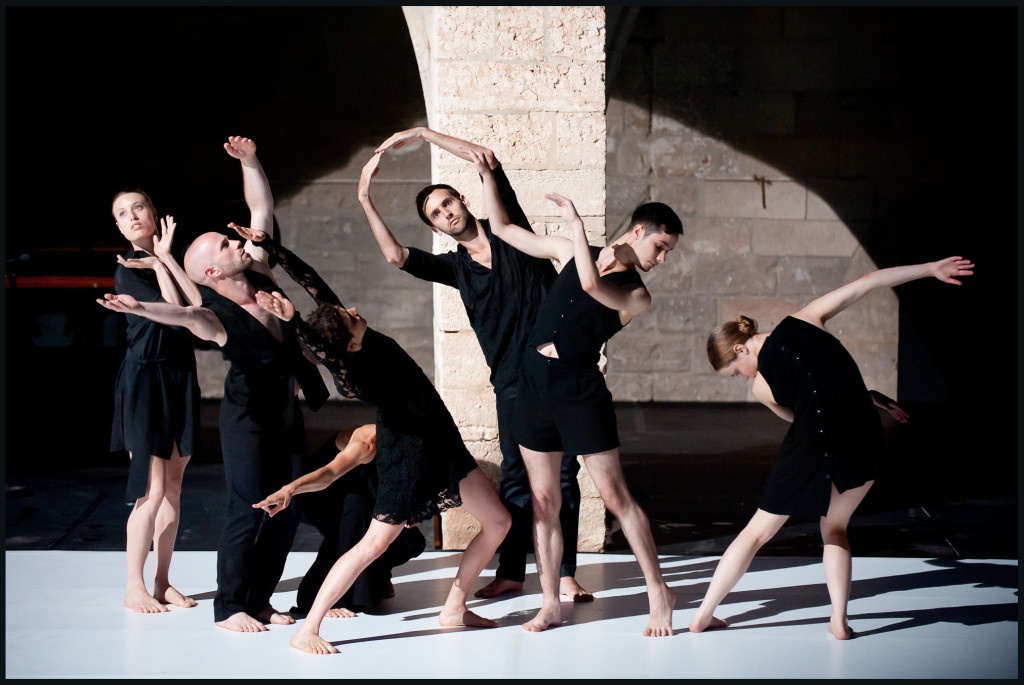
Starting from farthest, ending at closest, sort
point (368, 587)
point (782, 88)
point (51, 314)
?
1. point (782, 88)
2. point (51, 314)
3. point (368, 587)

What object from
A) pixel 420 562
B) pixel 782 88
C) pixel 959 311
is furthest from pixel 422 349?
pixel 420 562

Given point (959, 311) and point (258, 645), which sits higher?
point (959, 311)

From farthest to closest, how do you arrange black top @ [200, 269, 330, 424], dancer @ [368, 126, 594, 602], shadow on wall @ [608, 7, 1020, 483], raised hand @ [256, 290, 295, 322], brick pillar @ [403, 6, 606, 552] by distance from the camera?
shadow on wall @ [608, 7, 1020, 483] < brick pillar @ [403, 6, 606, 552] < dancer @ [368, 126, 594, 602] < black top @ [200, 269, 330, 424] < raised hand @ [256, 290, 295, 322]

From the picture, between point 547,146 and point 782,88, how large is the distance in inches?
213

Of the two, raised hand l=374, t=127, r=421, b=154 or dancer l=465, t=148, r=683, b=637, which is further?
raised hand l=374, t=127, r=421, b=154

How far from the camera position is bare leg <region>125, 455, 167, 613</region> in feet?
15.0

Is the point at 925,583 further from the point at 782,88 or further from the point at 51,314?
the point at 51,314

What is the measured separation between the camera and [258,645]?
162 inches

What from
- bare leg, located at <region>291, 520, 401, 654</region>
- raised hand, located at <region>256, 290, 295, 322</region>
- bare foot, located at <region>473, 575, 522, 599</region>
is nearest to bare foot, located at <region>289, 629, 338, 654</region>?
bare leg, located at <region>291, 520, 401, 654</region>

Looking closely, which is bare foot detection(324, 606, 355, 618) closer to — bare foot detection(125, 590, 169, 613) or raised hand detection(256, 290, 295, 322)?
bare foot detection(125, 590, 169, 613)

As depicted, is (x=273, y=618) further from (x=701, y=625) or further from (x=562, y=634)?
(x=701, y=625)

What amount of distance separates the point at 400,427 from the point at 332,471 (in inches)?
10.5

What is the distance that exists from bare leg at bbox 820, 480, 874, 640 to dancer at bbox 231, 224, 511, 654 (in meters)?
1.15

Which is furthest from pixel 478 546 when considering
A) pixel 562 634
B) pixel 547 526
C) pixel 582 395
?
pixel 582 395
